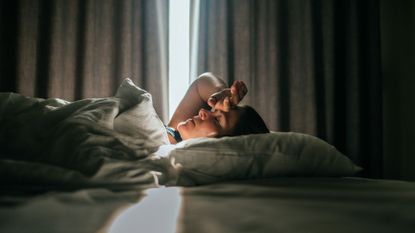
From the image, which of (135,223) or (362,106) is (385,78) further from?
(135,223)

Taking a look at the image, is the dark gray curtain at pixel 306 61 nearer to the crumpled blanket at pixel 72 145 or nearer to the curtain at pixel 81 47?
the curtain at pixel 81 47

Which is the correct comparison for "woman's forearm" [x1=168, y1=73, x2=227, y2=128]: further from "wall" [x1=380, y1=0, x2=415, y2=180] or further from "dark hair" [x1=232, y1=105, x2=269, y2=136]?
"wall" [x1=380, y1=0, x2=415, y2=180]

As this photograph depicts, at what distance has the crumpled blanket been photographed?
76cm

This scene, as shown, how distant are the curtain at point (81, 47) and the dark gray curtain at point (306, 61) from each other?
350 millimetres

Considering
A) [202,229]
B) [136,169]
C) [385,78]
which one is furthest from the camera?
[385,78]

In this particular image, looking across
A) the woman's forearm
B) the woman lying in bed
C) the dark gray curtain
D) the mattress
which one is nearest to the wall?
the dark gray curtain

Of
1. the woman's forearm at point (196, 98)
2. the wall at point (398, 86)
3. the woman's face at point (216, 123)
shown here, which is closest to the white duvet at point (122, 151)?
the woman's face at point (216, 123)

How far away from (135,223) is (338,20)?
2.53m

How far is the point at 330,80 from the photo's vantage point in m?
2.55

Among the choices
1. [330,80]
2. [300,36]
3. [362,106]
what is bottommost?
[362,106]

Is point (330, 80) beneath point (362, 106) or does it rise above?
above

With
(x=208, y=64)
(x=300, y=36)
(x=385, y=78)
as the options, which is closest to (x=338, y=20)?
(x=300, y=36)

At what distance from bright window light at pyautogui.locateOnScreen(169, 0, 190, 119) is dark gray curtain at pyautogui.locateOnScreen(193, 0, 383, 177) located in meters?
0.14

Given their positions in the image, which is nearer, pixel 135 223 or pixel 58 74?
pixel 135 223
